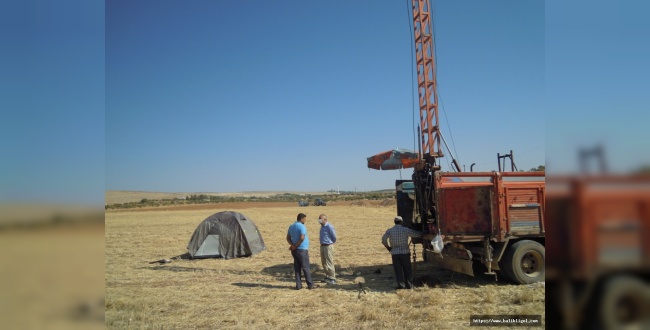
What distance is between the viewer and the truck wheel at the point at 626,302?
1446 millimetres

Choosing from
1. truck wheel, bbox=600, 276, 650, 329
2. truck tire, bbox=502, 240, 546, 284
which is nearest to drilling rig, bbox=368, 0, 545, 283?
truck tire, bbox=502, 240, 546, 284

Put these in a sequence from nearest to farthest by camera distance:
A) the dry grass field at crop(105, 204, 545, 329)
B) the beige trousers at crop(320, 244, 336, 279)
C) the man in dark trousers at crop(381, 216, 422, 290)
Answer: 1. the dry grass field at crop(105, 204, 545, 329)
2. the man in dark trousers at crop(381, 216, 422, 290)
3. the beige trousers at crop(320, 244, 336, 279)

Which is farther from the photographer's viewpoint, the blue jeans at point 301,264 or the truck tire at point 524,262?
the blue jeans at point 301,264

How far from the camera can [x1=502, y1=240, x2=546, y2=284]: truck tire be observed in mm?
8484

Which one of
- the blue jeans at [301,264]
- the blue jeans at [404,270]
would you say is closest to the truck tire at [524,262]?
the blue jeans at [404,270]

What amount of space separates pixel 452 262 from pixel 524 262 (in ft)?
4.85

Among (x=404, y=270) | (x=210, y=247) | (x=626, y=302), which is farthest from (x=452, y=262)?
(x=210, y=247)

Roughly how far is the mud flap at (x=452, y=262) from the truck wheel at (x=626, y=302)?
7.29 meters

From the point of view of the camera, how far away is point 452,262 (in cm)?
898

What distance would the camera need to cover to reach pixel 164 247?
18.4 metres

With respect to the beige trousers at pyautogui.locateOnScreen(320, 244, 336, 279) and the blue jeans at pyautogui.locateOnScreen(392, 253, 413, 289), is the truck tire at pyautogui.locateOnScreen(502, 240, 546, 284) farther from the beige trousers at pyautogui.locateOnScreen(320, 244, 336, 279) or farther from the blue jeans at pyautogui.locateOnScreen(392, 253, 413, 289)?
the beige trousers at pyautogui.locateOnScreen(320, 244, 336, 279)

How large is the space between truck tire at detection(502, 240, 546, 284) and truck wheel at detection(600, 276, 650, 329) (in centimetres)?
761

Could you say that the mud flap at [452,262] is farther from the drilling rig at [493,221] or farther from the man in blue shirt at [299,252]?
the man in blue shirt at [299,252]

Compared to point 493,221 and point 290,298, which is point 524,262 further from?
point 290,298
